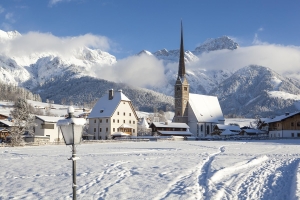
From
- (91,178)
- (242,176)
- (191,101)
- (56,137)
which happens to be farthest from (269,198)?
(191,101)

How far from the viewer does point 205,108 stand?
12300cm

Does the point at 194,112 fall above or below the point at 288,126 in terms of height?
above

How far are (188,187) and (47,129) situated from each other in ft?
205

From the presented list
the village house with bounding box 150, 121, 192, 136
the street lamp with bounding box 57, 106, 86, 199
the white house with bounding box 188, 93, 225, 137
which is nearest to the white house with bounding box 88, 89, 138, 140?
the village house with bounding box 150, 121, 192, 136

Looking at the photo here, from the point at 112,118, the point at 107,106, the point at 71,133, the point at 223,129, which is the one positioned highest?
the point at 107,106

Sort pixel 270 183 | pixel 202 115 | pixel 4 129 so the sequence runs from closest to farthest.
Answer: pixel 270 183
pixel 4 129
pixel 202 115

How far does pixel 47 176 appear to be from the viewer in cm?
1994

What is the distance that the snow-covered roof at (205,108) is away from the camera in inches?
4614

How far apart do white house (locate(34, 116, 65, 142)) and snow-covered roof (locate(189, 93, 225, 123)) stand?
172 feet

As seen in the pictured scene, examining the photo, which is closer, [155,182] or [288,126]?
[155,182]

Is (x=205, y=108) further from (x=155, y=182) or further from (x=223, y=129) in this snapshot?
(x=155, y=182)

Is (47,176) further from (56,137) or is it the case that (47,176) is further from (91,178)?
(56,137)

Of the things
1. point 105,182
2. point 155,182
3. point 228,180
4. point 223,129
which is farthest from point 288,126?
point 105,182

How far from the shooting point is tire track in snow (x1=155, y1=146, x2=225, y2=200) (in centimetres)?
1467
